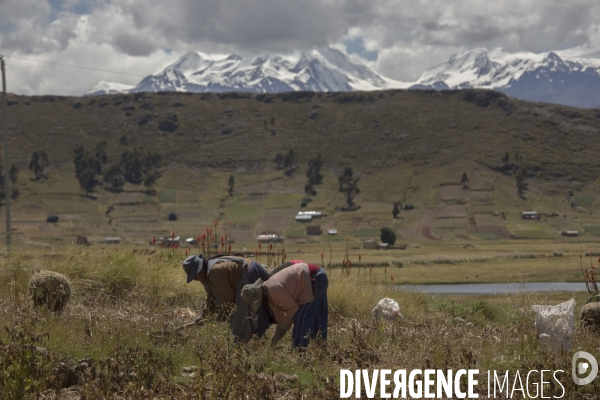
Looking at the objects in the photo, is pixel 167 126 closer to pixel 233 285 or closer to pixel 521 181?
pixel 521 181

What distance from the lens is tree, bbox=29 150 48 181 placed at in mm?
118250

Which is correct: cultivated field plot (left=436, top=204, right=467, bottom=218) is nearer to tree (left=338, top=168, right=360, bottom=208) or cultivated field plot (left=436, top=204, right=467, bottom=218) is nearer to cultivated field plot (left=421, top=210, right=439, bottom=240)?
cultivated field plot (left=421, top=210, right=439, bottom=240)

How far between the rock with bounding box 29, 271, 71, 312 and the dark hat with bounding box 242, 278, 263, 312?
3.11 metres

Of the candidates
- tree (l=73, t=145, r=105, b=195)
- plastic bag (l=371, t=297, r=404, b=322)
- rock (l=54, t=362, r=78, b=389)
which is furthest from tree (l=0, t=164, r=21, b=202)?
rock (l=54, t=362, r=78, b=389)

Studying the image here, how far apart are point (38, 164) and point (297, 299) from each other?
120073 mm

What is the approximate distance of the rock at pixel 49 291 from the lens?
920 centimetres

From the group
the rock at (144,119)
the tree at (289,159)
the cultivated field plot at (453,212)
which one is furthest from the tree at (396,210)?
the rock at (144,119)

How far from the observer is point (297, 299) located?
7867 millimetres

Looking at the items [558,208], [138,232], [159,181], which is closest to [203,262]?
[138,232]

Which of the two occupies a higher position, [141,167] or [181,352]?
[141,167]

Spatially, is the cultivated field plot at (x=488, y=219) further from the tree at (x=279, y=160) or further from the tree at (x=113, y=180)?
the tree at (x=113, y=180)

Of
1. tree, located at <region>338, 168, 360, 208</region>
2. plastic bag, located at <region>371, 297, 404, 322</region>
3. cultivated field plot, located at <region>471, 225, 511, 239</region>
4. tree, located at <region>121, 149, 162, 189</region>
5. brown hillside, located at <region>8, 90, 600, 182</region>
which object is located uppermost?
brown hillside, located at <region>8, 90, 600, 182</region>

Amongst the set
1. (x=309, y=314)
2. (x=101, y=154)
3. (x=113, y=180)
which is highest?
(x=101, y=154)

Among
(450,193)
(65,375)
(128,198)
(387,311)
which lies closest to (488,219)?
(450,193)
